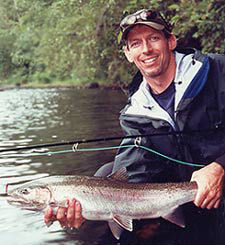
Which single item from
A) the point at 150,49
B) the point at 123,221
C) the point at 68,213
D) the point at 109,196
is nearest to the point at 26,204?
the point at 68,213

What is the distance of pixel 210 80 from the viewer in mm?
3770

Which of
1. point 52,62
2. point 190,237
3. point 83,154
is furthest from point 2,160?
point 52,62

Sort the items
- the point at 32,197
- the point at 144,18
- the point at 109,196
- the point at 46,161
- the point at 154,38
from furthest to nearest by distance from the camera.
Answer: the point at 46,161
the point at 154,38
the point at 144,18
the point at 109,196
the point at 32,197

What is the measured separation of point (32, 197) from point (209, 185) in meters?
1.37

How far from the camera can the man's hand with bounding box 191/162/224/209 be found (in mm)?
3375

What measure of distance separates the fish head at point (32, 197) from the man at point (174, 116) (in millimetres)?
233

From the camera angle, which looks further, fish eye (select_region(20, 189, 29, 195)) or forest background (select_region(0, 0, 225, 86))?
forest background (select_region(0, 0, 225, 86))

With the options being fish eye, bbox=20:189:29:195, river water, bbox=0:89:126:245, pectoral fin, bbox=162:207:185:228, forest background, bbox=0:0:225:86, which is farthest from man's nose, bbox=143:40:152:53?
forest background, bbox=0:0:225:86

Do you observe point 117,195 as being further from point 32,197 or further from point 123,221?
point 32,197

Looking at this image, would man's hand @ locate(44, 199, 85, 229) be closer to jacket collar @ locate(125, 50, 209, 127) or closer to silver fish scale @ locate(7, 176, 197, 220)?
silver fish scale @ locate(7, 176, 197, 220)

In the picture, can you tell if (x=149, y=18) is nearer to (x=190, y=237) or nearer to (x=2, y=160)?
(x=190, y=237)

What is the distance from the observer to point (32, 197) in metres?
3.36

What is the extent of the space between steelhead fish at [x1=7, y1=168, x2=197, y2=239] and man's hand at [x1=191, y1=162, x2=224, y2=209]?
53mm

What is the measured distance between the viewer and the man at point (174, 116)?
3709 mm
